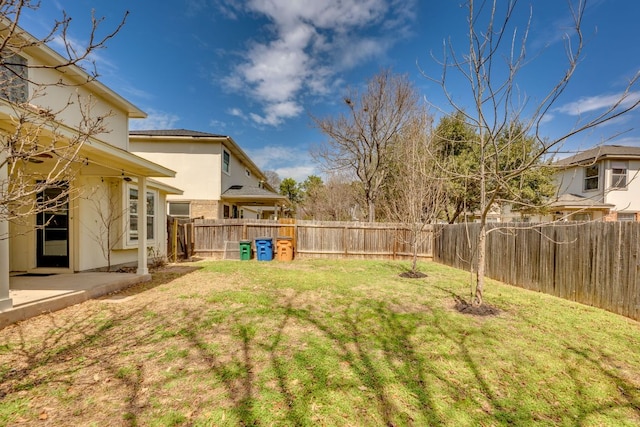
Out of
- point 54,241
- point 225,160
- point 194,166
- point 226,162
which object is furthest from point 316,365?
Result: point 226,162

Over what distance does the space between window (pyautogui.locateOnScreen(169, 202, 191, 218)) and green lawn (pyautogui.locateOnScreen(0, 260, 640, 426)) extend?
9723 millimetres

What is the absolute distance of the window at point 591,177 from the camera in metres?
15.8

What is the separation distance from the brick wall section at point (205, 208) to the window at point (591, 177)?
20.5 meters

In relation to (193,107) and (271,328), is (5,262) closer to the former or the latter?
(271,328)

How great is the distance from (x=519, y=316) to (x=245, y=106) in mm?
18108

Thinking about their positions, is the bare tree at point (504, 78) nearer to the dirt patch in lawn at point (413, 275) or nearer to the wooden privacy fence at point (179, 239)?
the dirt patch in lawn at point (413, 275)

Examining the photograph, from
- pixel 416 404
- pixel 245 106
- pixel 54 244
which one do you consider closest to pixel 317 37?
pixel 245 106

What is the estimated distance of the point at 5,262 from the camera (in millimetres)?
3908

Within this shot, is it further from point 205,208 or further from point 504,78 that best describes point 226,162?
point 504,78

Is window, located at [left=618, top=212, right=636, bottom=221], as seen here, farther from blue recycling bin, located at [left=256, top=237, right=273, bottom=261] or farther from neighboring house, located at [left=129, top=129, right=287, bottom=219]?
blue recycling bin, located at [left=256, top=237, right=273, bottom=261]

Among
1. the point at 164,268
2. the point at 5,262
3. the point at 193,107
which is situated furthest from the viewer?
the point at 193,107

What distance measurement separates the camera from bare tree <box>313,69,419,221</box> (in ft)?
53.3

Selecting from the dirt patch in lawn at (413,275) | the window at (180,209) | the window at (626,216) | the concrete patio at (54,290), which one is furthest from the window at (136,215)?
the window at (626,216)

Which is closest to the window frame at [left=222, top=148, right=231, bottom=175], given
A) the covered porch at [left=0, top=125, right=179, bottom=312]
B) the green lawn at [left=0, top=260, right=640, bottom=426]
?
the covered porch at [left=0, top=125, right=179, bottom=312]
